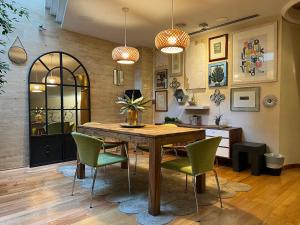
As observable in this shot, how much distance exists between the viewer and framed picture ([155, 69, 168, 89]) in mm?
5523

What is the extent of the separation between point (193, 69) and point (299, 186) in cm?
289

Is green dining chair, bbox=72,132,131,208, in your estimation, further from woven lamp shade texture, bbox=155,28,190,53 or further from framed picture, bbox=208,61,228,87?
framed picture, bbox=208,61,228,87

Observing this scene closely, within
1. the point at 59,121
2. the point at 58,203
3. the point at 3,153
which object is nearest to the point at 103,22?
the point at 59,121

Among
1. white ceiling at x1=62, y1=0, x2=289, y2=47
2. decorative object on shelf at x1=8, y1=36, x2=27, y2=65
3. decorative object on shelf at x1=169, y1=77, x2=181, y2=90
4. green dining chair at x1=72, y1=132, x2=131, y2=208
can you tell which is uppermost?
white ceiling at x1=62, y1=0, x2=289, y2=47

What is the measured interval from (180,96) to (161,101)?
651 millimetres

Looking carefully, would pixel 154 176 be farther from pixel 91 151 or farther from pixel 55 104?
pixel 55 104

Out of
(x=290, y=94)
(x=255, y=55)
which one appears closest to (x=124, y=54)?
(x=255, y=55)

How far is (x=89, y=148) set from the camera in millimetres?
2465

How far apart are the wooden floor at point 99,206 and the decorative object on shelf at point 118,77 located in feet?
8.82

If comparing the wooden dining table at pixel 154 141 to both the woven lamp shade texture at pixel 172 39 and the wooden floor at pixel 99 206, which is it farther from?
the woven lamp shade texture at pixel 172 39

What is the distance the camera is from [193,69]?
4.90 meters

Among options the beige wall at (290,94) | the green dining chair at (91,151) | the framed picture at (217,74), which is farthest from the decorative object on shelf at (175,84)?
the green dining chair at (91,151)

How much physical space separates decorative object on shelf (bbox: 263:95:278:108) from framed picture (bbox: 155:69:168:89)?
7.68 feet

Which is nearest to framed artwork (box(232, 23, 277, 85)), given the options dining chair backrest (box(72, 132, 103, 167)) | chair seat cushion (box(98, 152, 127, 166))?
chair seat cushion (box(98, 152, 127, 166))
